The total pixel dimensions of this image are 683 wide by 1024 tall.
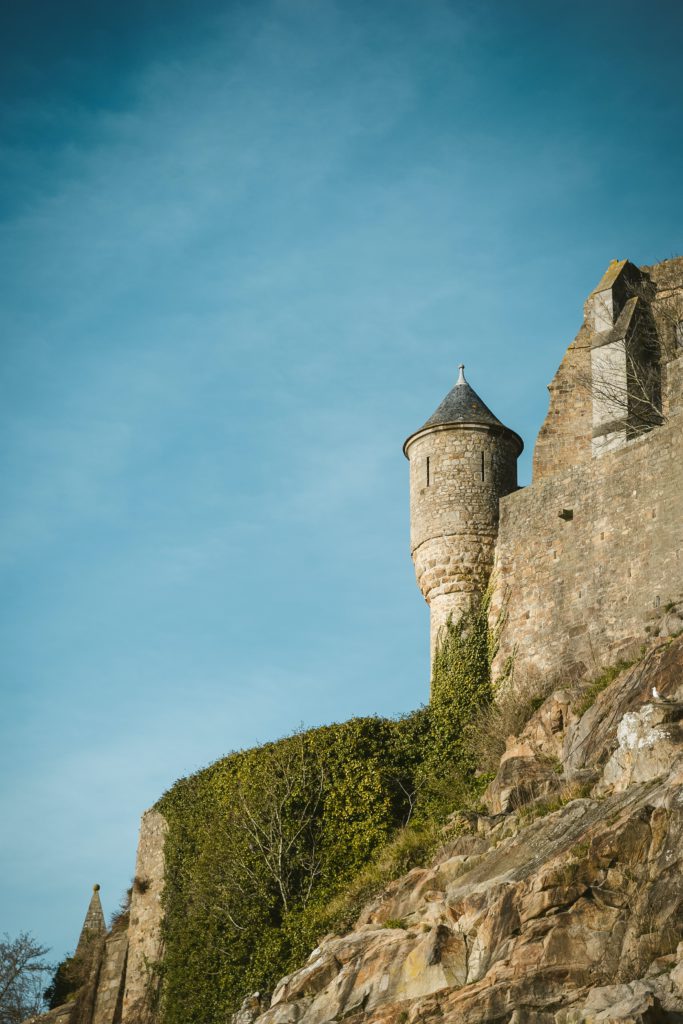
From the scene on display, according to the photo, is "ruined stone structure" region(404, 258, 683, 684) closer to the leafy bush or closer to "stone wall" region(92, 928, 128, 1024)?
the leafy bush

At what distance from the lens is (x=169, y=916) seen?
30594mm

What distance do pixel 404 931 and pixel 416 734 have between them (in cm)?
749

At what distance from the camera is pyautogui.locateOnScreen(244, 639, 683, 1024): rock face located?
54.8 feet

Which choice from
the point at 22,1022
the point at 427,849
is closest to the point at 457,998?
the point at 427,849

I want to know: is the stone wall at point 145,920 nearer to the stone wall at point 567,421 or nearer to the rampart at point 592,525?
the rampart at point 592,525

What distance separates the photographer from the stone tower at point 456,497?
2909 centimetres

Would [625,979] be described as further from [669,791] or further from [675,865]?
[669,791]

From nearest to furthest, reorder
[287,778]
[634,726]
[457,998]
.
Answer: [457,998], [634,726], [287,778]

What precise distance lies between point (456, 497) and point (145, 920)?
11854 mm

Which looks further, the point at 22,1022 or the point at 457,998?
the point at 22,1022

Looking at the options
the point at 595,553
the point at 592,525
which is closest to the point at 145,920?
the point at 595,553

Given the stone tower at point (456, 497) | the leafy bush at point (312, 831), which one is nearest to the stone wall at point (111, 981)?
the leafy bush at point (312, 831)

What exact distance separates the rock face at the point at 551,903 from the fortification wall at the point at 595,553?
76.5 inches

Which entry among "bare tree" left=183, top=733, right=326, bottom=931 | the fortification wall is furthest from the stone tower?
"bare tree" left=183, top=733, right=326, bottom=931
